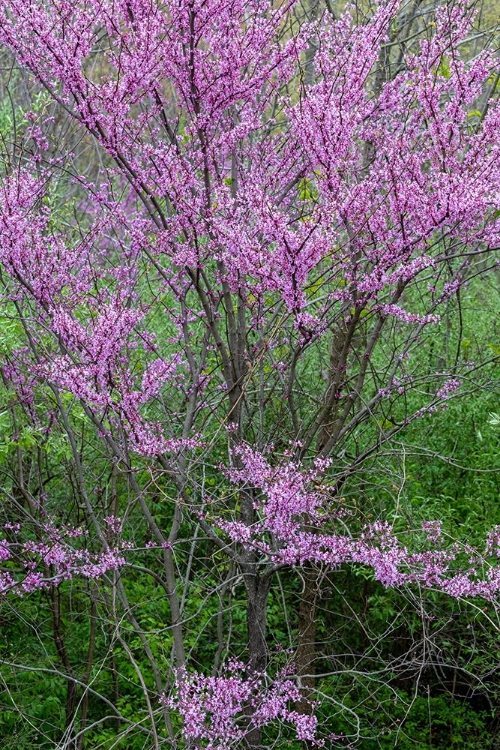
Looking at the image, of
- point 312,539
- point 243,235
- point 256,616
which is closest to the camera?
point 243,235

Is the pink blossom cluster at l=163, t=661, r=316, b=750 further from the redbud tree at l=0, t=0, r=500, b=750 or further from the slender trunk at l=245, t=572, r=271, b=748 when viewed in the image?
the slender trunk at l=245, t=572, r=271, b=748

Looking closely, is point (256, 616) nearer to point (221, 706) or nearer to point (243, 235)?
point (221, 706)

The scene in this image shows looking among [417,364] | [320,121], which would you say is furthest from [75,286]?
[417,364]

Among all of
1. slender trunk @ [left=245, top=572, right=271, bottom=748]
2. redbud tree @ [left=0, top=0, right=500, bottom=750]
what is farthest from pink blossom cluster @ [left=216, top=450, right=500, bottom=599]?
slender trunk @ [left=245, top=572, right=271, bottom=748]

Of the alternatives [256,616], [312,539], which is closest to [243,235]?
[312,539]

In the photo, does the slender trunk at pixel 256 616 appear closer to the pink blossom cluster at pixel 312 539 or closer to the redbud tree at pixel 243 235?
the redbud tree at pixel 243 235

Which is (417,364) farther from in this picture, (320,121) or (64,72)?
(64,72)

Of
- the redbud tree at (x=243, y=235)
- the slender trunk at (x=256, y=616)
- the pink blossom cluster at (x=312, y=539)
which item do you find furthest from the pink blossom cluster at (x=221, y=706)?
the pink blossom cluster at (x=312, y=539)

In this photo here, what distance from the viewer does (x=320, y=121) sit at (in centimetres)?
442

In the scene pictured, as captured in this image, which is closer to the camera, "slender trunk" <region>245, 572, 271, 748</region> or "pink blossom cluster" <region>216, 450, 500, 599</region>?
"pink blossom cluster" <region>216, 450, 500, 599</region>

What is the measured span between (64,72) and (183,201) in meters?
0.92

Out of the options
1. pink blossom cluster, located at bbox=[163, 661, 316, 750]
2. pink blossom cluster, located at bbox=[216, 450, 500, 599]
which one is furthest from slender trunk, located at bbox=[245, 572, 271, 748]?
pink blossom cluster, located at bbox=[216, 450, 500, 599]

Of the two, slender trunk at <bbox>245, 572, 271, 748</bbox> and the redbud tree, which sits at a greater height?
the redbud tree

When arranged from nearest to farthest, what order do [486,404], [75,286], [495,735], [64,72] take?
[64,72], [75,286], [495,735], [486,404]
